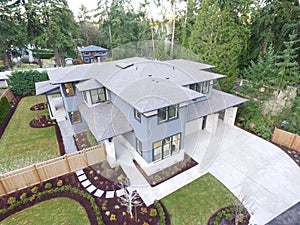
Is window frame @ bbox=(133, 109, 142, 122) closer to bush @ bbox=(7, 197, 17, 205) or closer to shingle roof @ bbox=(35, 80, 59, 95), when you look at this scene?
bush @ bbox=(7, 197, 17, 205)

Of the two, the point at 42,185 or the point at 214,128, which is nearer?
the point at 42,185

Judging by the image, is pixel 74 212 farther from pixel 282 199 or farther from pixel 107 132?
pixel 282 199

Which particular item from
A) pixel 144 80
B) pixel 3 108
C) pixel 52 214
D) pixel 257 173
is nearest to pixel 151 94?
pixel 144 80

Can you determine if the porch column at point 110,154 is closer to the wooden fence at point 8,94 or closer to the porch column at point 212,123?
the porch column at point 212,123

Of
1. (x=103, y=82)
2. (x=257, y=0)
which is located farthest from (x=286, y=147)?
(x=257, y=0)

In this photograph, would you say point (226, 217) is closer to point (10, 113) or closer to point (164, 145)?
point (164, 145)

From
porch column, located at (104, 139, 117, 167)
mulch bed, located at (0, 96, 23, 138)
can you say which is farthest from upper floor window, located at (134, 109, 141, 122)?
mulch bed, located at (0, 96, 23, 138)
